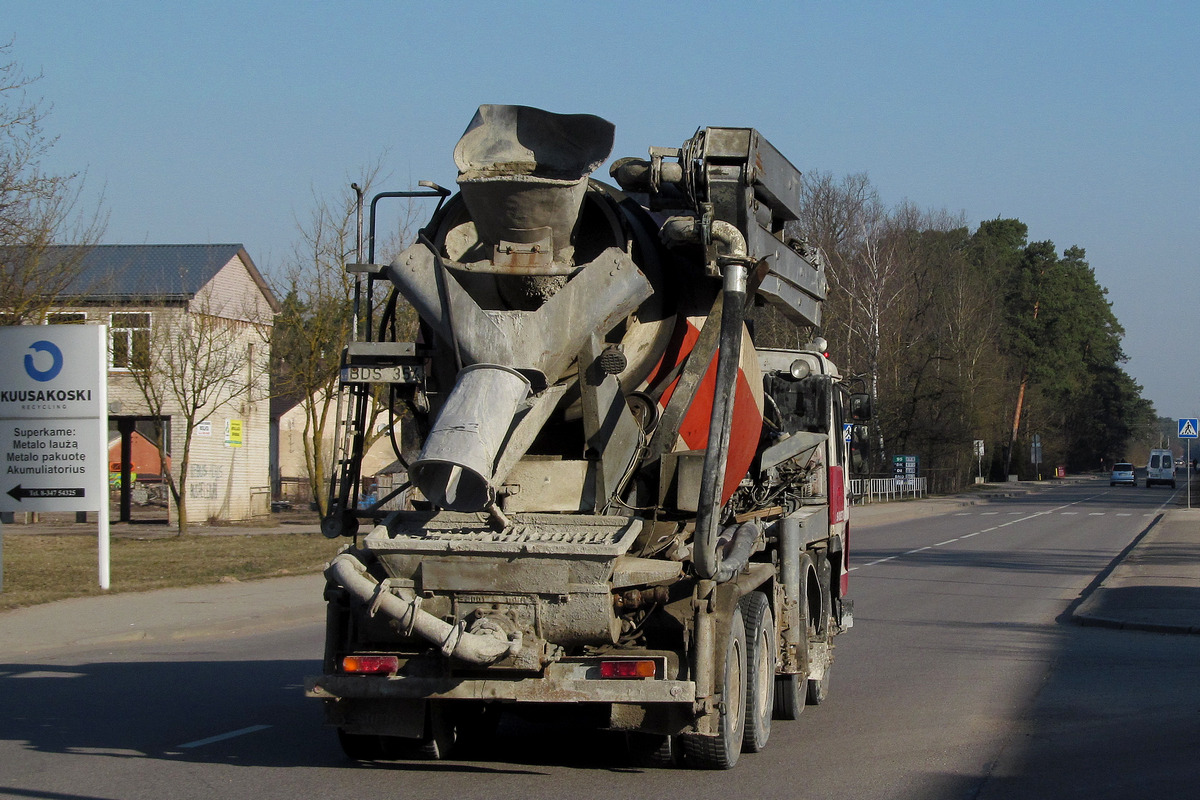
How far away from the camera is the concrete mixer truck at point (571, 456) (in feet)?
21.1

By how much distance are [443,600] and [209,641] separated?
7795mm

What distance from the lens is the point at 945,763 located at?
7484 mm

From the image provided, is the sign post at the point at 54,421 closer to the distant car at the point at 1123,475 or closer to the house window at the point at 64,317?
the house window at the point at 64,317

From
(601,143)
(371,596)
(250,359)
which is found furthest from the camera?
Answer: (250,359)

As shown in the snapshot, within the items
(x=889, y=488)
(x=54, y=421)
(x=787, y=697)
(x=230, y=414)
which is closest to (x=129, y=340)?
(x=230, y=414)

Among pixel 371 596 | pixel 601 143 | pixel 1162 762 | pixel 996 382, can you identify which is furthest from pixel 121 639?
pixel 996 382

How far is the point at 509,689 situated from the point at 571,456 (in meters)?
1.42

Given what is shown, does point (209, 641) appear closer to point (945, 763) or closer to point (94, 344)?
point (94, 344)

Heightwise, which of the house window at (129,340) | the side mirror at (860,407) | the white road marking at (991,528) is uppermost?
the house window at (129,340)

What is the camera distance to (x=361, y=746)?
7.35 m

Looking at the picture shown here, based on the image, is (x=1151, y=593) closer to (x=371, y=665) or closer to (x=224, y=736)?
(x=224, y=736)

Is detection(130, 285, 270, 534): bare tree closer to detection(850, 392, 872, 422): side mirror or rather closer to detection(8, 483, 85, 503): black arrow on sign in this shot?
detection(8, 483, 85, 503): black arrow on sign

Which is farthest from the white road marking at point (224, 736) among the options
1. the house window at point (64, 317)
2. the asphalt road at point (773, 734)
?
the house window at point (64, 317)

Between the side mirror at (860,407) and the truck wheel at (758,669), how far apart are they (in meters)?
3.58
